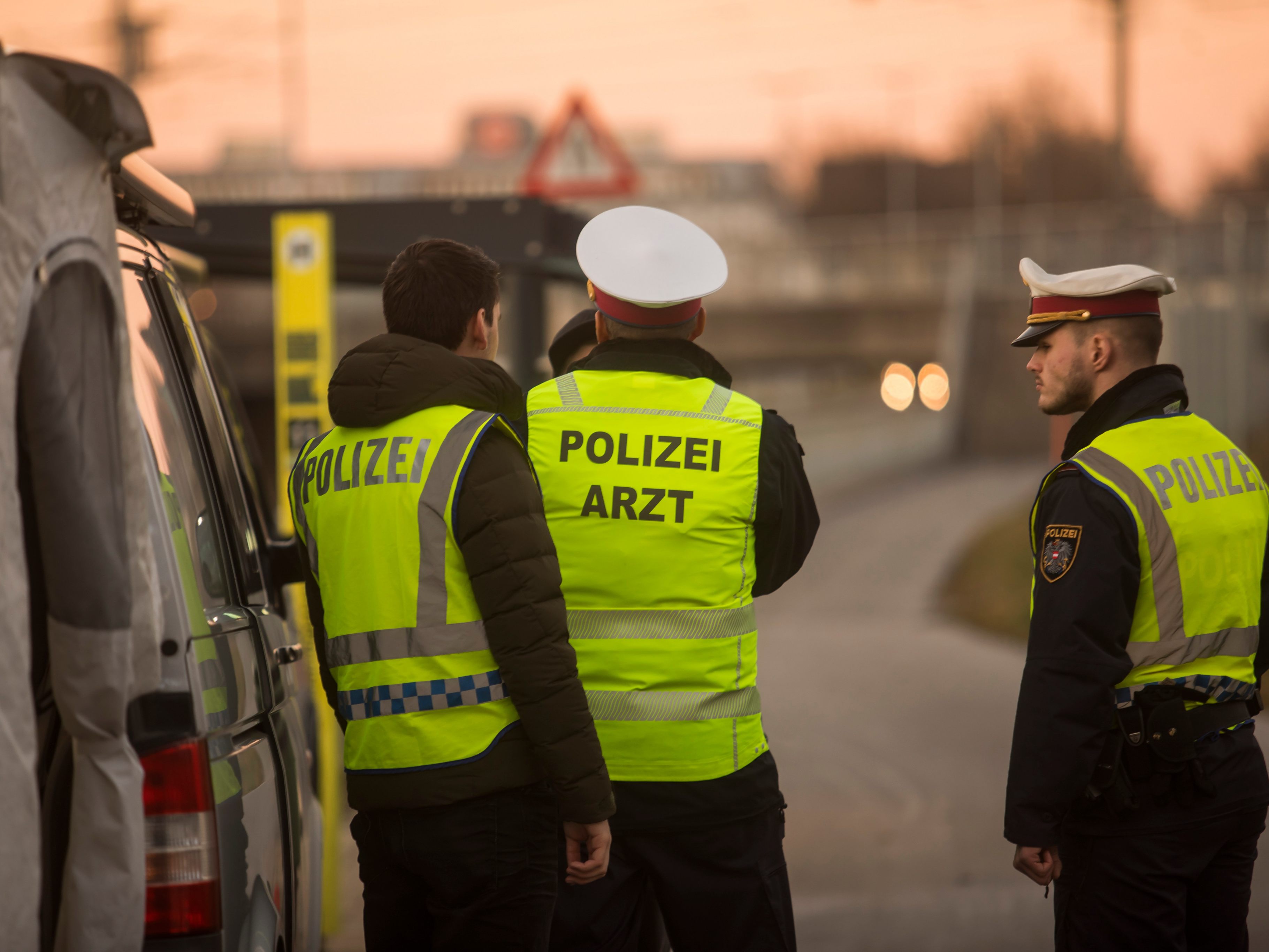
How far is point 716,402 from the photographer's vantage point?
270 centimetres

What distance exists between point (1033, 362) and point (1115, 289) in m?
0.25

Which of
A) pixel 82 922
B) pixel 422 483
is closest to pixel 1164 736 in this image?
pixel 422 483

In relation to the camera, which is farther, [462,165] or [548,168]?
[462,165]

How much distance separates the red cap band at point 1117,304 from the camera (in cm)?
288

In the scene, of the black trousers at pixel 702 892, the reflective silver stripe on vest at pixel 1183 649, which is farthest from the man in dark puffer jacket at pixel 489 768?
the reflective silver stripe on vest at pixel 1183 649

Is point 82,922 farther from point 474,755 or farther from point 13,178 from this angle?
point 13,178

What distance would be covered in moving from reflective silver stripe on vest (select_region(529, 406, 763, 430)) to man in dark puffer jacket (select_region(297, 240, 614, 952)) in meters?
0.24

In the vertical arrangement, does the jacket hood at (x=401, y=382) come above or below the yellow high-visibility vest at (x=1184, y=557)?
above

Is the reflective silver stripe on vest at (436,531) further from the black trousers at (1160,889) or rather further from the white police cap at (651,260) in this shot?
the black trousers at (1160,889)

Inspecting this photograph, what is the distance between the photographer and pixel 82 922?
179 centimetres

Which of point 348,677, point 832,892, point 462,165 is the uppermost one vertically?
point 462,165

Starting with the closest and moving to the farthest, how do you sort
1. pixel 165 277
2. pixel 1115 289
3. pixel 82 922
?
pixel 82 922, pixel 165 277, pixel 1115 289

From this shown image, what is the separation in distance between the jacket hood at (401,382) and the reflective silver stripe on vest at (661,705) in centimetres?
63

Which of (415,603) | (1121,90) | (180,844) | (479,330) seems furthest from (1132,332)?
(1121,90)
